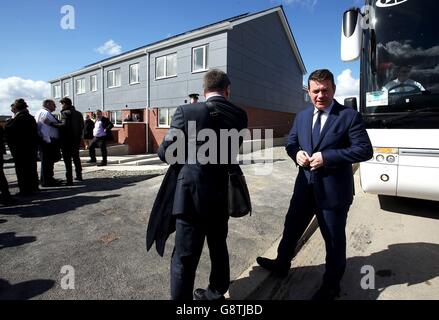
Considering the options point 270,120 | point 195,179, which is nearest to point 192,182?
point 195,179

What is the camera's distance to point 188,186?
2.12 m

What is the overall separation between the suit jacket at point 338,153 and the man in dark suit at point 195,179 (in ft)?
2.48

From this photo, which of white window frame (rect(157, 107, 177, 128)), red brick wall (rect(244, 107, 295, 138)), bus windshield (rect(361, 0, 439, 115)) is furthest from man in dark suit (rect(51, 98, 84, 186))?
red brick wall (rect(244, 107, 295, 138))

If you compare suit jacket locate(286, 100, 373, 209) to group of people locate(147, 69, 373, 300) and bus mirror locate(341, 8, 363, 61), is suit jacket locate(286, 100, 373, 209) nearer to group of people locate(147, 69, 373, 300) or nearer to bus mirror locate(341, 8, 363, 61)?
group of people locate(147, 69, 373, 300)

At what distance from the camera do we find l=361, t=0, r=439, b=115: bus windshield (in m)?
4.03

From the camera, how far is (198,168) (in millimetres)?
2127

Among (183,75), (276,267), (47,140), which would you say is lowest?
(276,267)

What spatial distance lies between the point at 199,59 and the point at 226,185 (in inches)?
547

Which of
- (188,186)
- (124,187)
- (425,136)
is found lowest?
(124,187)

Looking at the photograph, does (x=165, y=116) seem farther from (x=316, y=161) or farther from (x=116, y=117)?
(x=316, y=161)

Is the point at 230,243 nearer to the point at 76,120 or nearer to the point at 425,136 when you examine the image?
the point at 425,136

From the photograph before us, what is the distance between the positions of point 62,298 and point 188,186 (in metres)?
1.48

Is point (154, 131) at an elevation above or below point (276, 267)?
above
